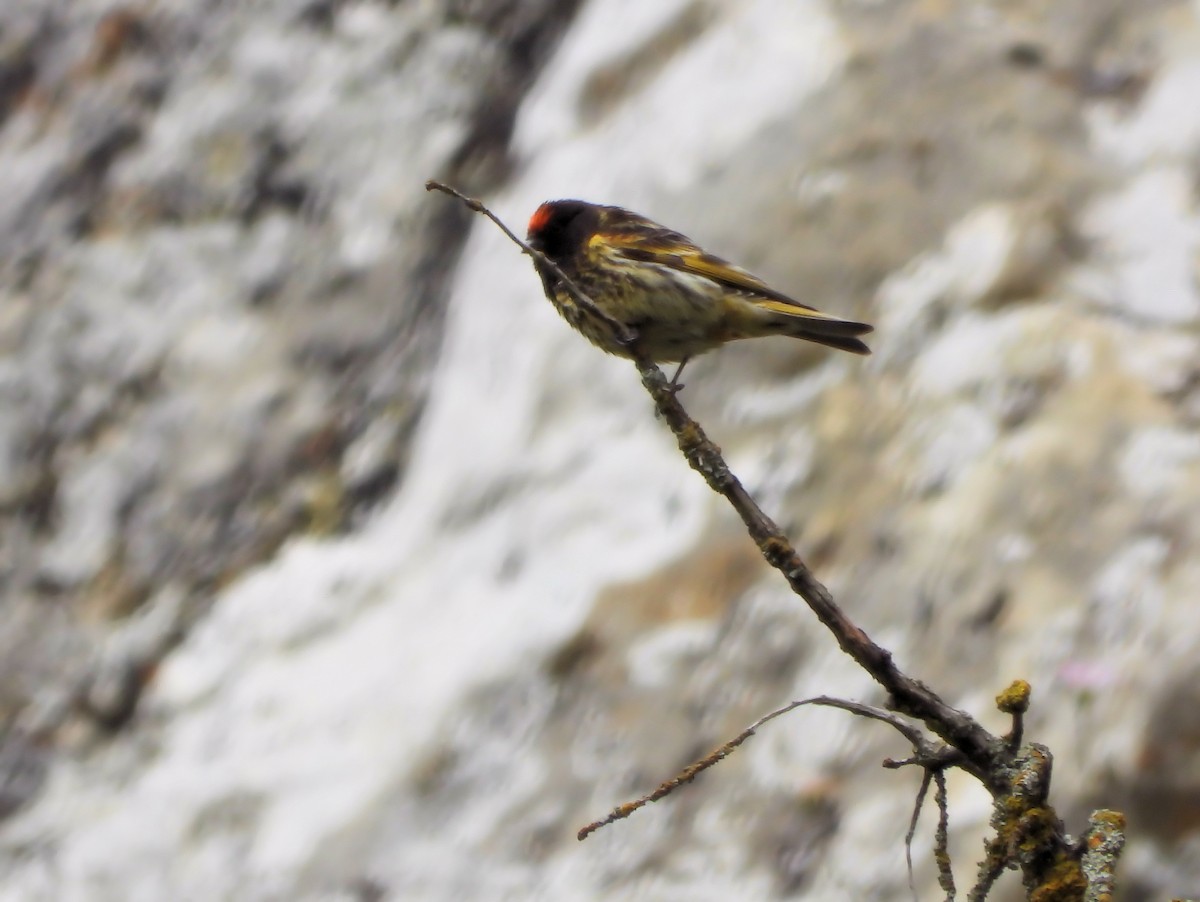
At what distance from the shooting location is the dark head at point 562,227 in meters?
5.23

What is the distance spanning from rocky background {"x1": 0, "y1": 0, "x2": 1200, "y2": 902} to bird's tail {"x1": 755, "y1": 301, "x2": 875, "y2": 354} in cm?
101

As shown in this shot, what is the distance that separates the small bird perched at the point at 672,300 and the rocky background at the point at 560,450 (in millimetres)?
1112

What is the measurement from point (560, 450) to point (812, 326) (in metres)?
2.28

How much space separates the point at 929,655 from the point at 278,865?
3.02 metres

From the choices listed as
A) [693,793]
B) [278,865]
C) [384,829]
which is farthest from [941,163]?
[278,865]

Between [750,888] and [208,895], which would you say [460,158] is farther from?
[750,888]

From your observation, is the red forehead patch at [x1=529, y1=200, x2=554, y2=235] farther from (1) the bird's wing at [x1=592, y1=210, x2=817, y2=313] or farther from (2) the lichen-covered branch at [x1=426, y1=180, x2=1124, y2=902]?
(2) the lichen-covered branch at [x1=426, y1=180, x2=1124, y2=902]

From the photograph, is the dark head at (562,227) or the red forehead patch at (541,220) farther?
the red forehead patch at (541,220)

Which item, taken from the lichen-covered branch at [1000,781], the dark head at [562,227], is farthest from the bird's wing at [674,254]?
the lichen-covered branch at [1000,781]

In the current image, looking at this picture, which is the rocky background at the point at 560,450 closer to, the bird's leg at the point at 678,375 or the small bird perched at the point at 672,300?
the bird's leg at the point at 678,375

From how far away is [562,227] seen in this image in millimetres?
5359

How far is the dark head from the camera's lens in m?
5.23

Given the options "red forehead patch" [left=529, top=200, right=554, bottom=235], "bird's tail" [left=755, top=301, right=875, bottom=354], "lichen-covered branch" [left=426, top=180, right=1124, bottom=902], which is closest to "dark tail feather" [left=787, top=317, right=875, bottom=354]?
"bird's tail" [left=755, top=301, right=875, bottom=354]

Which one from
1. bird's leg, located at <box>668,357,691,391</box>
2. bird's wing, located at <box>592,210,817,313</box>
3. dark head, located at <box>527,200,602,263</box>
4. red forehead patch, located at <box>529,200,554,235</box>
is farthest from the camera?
red forehead patch, located at <box>529,200,554,235</box>
